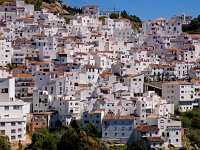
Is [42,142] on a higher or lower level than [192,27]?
lower

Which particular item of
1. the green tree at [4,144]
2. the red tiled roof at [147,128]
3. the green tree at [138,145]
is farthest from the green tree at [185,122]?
the green tree at [4,144]

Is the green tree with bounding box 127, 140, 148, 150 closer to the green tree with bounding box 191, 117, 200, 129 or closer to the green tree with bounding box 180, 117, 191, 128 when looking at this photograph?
the green tree with bounding box 180, 117, 191, 128

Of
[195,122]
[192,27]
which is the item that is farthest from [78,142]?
[192,27]

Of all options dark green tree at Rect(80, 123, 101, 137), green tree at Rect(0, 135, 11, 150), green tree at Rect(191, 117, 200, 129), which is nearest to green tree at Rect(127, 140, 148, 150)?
dark green tree at Rect(80, 123, 101, 137)

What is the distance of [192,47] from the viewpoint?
138 ft

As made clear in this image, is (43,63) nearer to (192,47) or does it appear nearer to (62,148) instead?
(62,148)

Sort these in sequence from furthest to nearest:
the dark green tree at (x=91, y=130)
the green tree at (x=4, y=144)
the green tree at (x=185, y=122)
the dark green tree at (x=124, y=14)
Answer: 1. the dark green tree at (x=124, y=14)
2. the green tree at (x=185, y=122)
3. the dark green tree at (x=91, y=130)
4. the green tree at (x=4, y=144)

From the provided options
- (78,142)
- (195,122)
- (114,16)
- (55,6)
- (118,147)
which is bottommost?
(118,147)

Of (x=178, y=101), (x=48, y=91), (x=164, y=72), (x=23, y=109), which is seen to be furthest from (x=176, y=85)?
(x=23, y=109)

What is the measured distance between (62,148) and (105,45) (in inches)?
662

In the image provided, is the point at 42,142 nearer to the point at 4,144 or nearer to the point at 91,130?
the point at 4,144

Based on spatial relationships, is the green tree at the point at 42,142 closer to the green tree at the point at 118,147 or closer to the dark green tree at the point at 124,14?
the green tree at the point at 118,147

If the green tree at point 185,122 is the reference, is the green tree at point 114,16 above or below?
above

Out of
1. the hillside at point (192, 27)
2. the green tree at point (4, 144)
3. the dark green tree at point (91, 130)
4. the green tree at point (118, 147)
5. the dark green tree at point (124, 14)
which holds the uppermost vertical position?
the dark green tree at point (124, 14)
